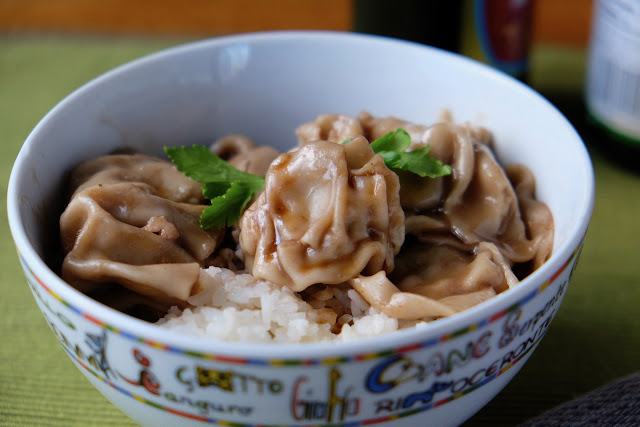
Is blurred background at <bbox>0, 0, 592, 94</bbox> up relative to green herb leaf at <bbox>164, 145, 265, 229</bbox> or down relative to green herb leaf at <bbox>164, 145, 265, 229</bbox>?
down

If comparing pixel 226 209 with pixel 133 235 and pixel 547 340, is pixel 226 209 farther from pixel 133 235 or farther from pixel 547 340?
pixel 547 340

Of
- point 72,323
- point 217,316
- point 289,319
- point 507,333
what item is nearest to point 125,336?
point 72,323

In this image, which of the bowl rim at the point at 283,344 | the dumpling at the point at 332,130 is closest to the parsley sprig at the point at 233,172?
the dumpling at the point at 332,130

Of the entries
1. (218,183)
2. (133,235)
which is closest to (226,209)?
(218,183)

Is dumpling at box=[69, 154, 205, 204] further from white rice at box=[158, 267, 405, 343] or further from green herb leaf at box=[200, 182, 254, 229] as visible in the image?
white rice at box=[158, 267, 405, 343]

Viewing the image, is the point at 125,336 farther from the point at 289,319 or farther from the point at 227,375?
the point at 289,319

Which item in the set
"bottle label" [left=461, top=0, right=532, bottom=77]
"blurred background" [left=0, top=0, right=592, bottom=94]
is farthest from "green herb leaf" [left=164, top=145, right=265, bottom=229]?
"blurred background" [left=0, top=0, right=592, bottom=94]

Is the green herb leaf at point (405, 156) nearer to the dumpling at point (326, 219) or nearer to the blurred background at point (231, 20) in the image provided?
the dumpling at point (326, 219)

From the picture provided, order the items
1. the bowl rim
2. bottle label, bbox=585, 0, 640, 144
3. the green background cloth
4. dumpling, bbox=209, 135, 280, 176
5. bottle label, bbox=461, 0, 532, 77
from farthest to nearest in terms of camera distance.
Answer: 1. bottle label, bbox=461, 0, 532, 77
2. bottle label, bbox=585, 0, 640, 144
3. dumpling, bbox=209, 135, 280, 176
4. the green background cloth
5. the bowl rim
